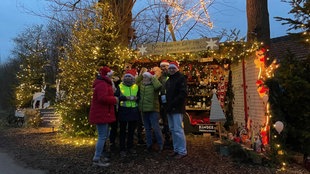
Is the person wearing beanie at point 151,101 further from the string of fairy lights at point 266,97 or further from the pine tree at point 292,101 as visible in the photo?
the pine tree at point 292,101

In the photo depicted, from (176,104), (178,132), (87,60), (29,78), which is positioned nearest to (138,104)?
(176,104)

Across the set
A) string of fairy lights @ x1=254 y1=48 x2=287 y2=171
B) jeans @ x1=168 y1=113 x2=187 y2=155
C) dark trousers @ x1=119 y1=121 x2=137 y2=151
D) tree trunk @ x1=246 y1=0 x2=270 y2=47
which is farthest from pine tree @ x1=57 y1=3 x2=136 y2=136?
string of fairy lights @ x1=254 y1=48 x2=287 y2=171

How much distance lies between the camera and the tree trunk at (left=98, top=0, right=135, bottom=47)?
1160 cm

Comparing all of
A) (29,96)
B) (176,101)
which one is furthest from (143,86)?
(29,96)

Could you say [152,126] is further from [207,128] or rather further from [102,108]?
[207,128]

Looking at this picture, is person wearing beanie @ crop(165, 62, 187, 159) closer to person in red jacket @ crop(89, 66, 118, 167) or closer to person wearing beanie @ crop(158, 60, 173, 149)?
person wearing beanie @ crop(158, 60, 173, 149)

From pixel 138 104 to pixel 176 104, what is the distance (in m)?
1.03

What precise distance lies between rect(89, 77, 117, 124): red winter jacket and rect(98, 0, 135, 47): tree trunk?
4.70 m

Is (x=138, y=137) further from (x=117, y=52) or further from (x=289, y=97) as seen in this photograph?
(x=289, y=97)

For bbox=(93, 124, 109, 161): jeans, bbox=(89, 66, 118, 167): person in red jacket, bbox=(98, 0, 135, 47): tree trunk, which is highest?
bbox=(98, 0, 135, 47): tree trunk

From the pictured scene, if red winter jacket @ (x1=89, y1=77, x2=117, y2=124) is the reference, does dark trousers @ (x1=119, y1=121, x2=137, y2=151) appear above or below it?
below

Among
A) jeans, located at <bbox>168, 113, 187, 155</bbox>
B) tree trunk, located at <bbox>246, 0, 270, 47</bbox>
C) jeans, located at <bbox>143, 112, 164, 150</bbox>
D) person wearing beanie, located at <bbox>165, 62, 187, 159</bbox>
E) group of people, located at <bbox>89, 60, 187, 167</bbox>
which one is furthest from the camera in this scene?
tree trunk, located at <bbox>246, 0, 270, 47</bbox>

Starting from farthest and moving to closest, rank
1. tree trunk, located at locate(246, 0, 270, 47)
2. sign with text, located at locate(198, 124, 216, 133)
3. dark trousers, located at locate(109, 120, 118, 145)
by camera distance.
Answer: sign with text, located at locate(198, 124, 216, 133)
tree trunk, located at locate(246, 0, 270, 47)
dark trousers, located at locate(109, 120, 118, 145)

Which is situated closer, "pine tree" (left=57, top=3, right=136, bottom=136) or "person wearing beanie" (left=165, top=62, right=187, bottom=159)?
"person wearing beanie" (left=165, top=62, right=187, bottom=159)
